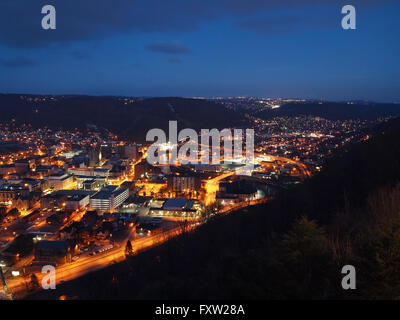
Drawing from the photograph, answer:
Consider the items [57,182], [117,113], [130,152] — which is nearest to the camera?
[57,182]

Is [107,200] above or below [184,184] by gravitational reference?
below

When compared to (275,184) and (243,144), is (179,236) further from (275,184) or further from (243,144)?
(243,144)

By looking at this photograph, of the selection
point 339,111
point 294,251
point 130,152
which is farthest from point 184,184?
point 339,111

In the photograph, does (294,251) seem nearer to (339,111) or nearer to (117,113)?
(117,113)
